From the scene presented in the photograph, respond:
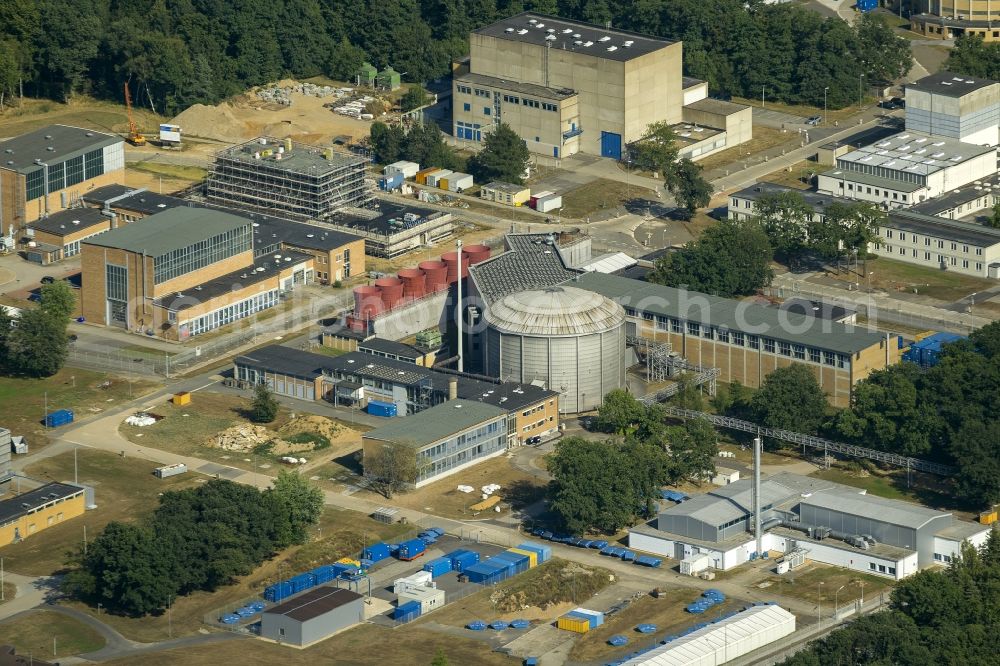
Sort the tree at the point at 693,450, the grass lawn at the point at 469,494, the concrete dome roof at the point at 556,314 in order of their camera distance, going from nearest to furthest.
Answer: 1. the grass lawn at the point at 469,494
2. the tree at the point at 693,450
3. the concrete dome roof at the point at 556,314

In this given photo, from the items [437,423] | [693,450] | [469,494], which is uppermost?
[437,423]

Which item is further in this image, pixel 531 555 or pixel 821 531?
pixel 821 531

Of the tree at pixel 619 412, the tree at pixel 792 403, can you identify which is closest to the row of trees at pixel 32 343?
the tree at pixel 619 412

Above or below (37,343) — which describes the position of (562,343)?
above

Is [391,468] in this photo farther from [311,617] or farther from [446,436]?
[311,617]

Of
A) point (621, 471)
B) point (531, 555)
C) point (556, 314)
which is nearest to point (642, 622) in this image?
point (531, 555)

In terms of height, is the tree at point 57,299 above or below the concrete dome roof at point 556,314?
below

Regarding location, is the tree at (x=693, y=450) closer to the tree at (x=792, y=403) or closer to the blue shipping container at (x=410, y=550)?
the tree at (x=792, y=403)
